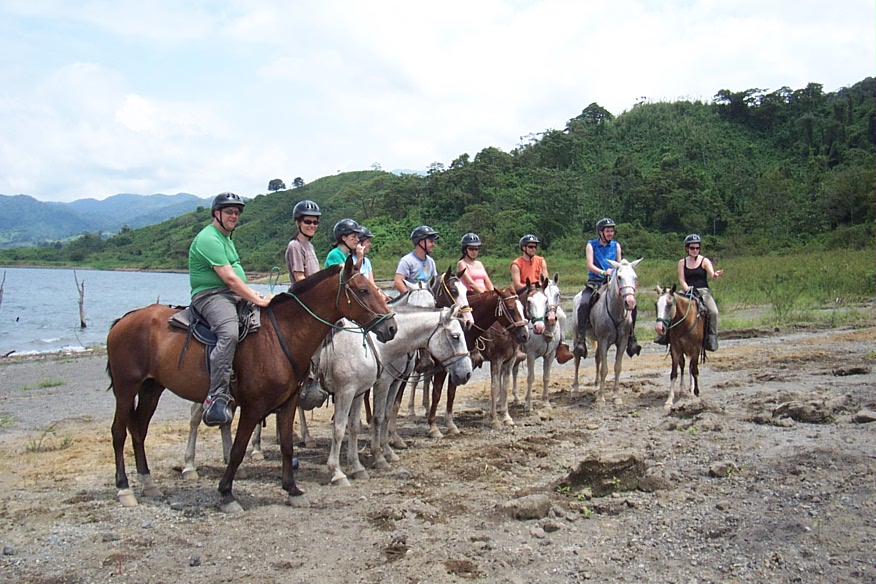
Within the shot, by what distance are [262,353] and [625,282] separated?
23.2ft

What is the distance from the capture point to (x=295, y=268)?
7742mm

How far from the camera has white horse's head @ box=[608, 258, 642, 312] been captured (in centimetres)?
1109

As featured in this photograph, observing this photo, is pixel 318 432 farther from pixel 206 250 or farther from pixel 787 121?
pixel 787 121

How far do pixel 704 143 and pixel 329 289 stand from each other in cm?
7024

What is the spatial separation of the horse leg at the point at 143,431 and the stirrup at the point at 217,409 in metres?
1.13

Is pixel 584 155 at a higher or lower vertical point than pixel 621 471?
higher

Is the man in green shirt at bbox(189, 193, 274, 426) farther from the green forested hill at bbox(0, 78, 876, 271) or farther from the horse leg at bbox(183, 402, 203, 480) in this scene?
the green forested hill at bbox(0, 78, 876, 271)

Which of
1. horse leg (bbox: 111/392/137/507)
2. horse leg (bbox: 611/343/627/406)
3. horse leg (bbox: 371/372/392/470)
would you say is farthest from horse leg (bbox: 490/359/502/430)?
horse leg (bbox: 111/392/137/507)

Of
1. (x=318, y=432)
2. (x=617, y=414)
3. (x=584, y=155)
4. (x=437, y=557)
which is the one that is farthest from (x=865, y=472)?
(x=584, y=155)

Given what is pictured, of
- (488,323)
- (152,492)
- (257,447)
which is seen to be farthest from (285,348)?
(488,323)

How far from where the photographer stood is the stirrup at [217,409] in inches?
238

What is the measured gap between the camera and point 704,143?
68.5m

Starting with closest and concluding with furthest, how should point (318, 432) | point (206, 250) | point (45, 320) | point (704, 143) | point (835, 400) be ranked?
1. point (206, 250)
2. point (835, 400)
3. point (318, 432)
4. point (45, 320)
5. point (704, 143)

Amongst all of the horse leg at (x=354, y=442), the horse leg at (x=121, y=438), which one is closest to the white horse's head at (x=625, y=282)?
the horse leg at (x=354, y=442)
